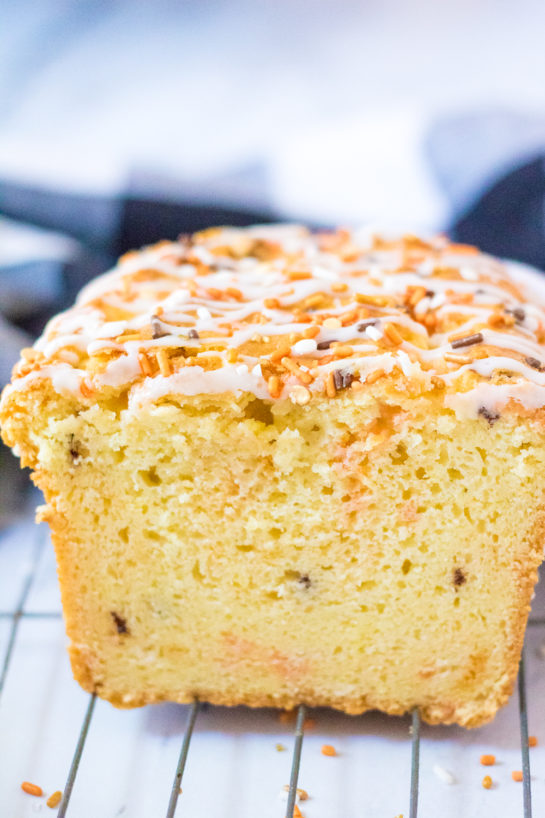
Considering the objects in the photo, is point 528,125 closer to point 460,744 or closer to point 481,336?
point 481,336

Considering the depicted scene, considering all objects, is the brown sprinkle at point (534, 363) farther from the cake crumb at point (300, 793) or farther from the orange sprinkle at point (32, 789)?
the orange sprinkle at point (32, 789)

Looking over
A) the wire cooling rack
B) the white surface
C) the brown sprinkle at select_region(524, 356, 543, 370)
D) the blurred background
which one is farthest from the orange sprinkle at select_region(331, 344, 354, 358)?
the white surface

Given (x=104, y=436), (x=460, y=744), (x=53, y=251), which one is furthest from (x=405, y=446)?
(x=53, y=251)

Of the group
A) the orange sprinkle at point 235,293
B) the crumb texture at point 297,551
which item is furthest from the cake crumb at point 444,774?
the orange sprinkle at point 235,293

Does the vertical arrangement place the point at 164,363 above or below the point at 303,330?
below

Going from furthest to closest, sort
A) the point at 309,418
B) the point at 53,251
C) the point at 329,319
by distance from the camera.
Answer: the point at 53,251
the point at 329,319
the point at 309,418

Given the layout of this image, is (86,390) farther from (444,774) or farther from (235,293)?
(444,774)

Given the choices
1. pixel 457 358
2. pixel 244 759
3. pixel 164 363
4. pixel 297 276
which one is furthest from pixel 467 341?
pixel 244 759
